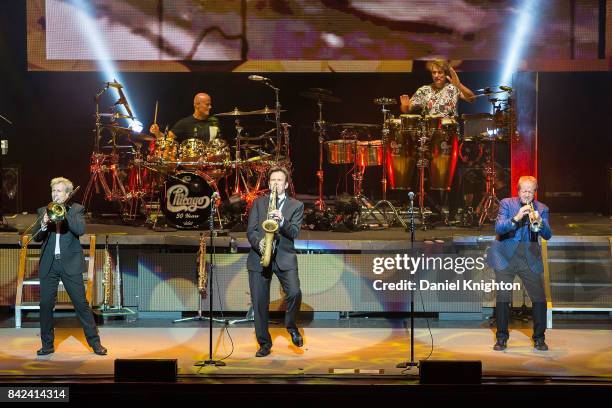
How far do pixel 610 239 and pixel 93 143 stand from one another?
7763 millimetres

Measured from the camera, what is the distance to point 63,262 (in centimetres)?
857

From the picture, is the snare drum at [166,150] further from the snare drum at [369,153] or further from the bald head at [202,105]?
the snare drum at [369,153]

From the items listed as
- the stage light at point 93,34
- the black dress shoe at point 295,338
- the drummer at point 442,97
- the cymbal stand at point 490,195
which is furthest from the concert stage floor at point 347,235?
the stage light at point 93,34

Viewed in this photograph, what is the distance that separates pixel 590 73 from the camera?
14328mm

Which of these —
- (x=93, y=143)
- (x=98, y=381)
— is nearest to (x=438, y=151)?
(x=93, y=143)

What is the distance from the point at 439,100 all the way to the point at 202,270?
4.28 meters

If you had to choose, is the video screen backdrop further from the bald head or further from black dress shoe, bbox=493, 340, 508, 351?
black dress shoe, bbox=493, 340, 508, 351

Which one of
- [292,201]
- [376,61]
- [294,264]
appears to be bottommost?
[294,264]

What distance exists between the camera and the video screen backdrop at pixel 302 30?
12.7 metres

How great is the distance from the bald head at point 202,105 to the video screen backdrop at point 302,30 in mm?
545

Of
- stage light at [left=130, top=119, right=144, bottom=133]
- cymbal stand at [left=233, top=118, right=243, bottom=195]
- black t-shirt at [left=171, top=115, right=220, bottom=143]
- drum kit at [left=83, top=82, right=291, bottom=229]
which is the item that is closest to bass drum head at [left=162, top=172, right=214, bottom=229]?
drum kit at [left=83, top=82, right=291, bottom=229]

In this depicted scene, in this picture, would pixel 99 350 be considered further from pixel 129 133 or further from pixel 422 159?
pixel 422 159

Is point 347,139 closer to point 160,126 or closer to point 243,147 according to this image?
point 243,147

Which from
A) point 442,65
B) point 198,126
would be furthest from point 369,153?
point 198,126
